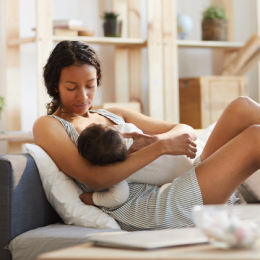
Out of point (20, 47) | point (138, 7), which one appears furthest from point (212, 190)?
point (20, 47)

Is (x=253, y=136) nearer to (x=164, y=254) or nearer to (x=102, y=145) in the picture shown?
(x=102, y=145)

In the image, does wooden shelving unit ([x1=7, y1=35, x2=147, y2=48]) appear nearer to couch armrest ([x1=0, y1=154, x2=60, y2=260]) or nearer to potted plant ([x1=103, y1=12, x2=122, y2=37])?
potted plant ([x1=103, y1=12, x2=122, y2=37])

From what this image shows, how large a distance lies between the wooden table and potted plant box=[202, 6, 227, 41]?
2839 millimetres

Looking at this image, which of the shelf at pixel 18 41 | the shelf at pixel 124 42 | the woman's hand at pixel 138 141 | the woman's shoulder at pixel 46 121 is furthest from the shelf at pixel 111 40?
the woman's hand at pixel 138 141

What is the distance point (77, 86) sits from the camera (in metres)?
1.58

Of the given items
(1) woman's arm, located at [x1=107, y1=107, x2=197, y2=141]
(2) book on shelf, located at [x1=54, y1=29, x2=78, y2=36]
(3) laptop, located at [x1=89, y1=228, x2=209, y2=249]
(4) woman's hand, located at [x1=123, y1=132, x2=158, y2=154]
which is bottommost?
(3) laptop, located at [x1=89, y1=228, x2=209, y2=249]

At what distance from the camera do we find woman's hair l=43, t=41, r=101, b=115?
5.21 ft

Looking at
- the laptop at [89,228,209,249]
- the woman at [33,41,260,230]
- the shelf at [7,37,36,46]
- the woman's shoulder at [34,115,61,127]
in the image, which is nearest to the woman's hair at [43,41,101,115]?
the woman at [33,41,260,230]

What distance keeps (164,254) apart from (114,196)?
68cm

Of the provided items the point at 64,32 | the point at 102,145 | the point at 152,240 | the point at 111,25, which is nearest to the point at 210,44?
the point at 111,25

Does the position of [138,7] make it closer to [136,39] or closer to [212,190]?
[136,39]

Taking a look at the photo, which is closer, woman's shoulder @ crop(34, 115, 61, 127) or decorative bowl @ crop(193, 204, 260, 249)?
decorative bowl @ crop(193, 204, 260, 249)

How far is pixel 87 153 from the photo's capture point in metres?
1.36

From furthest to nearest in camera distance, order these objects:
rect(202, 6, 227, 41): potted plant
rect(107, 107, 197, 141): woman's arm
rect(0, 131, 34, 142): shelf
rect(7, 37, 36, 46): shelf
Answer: rect(202, 6, 227, 41): potted plant, rect(7, 37, 36, 46): shelf, rect(0, 131, 34, 142): shelf, rect(107, 107, 197, 141): woman's arm
